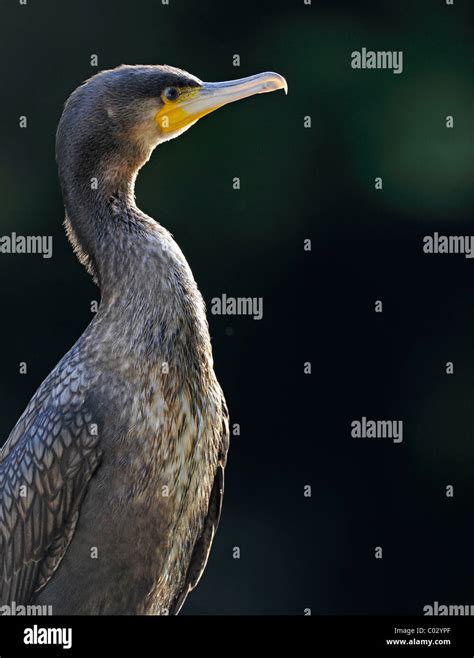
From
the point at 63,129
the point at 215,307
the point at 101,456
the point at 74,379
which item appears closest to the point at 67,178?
the point at 63,129

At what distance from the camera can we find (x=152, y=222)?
114 inches

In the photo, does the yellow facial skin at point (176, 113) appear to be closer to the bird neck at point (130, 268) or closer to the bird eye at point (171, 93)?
the bird eye at point (171, 93)

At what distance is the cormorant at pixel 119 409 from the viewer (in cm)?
275

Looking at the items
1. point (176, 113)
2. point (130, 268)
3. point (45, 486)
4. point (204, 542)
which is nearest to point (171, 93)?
point (176, 113)

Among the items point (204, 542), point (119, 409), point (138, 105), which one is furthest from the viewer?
point (204, 542)

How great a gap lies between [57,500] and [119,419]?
233 millimetres

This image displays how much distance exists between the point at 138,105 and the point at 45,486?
87cm

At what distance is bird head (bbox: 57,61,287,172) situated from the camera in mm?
2826

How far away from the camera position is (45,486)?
2.80 metres

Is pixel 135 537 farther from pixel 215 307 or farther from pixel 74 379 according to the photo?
pixel 215 307

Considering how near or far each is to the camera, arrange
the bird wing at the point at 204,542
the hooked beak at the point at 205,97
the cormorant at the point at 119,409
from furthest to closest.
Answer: the bird wing at the point at 204,542 → the hooked beak at the point at 205,97 → the cormorant at the point at 119,409

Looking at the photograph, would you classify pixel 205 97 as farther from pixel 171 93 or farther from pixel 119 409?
pixel 119 409

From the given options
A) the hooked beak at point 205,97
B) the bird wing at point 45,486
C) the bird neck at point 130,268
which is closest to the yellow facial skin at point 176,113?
the hooked beak at point 205,97

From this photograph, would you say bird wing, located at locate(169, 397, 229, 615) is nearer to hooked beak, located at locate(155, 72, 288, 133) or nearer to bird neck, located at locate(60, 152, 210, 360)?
bird neck, located at locate(60, 152, 210, 360)
